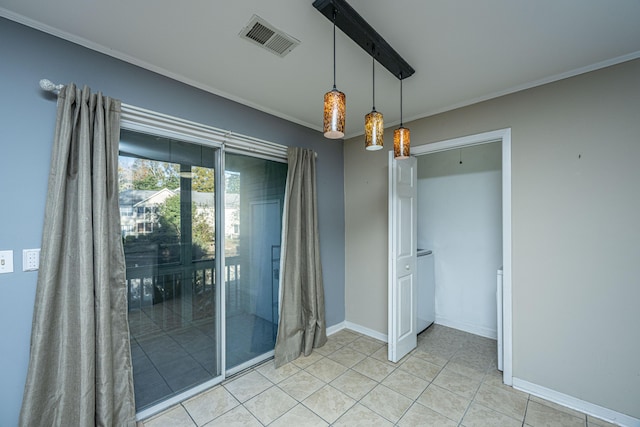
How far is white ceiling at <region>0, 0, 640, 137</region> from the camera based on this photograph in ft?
4.66

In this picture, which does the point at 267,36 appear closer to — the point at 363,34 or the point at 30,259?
the point at 363,34

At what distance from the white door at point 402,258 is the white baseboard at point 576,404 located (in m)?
0.97

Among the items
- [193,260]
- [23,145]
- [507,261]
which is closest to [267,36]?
[23,145]

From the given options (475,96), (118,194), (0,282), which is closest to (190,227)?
(118,194)

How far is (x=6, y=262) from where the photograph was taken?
1486mm

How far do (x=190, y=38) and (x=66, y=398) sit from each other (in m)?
2.26

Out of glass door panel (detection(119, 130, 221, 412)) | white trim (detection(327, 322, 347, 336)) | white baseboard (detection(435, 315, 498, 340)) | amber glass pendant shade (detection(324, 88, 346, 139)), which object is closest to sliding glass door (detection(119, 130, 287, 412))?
glass door panel (detection(119, 130, 221, 412))

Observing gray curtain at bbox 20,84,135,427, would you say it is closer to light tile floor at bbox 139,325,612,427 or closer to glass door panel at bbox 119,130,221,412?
glass door panel at bbox 119,130,221,412

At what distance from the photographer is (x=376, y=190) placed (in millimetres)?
3279

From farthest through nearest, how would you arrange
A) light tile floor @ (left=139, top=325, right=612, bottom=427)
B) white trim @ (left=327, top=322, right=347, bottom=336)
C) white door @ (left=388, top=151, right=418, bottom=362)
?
white trim @ (left=327, top=322, right=347, bottom=336), white door @ (left=388, top=151, right=418, bottom=362), light tile floor @ (left=139, top=325, right=612, bottom=427)

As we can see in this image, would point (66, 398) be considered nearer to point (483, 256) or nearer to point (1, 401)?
point (1, 401)

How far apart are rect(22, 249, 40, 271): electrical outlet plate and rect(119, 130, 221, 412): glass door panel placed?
43cm

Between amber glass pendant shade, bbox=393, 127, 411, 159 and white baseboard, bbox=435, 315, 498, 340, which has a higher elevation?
amber glass pendant shade, bbox=393, 127, 411, 159

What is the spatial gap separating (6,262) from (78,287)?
365mm
